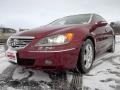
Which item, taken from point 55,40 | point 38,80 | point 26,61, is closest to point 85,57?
point 55,40

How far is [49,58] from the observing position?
332 cm

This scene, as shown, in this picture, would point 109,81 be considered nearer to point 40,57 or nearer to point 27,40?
point 40,57

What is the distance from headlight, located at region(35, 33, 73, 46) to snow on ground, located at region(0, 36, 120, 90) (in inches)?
25.4

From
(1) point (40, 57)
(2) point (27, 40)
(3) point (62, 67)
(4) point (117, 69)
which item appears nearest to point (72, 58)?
(3) point (62, 67)

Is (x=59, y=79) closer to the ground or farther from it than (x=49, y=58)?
closer to the ground

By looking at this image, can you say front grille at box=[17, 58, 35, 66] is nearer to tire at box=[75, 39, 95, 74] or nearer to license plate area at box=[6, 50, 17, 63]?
license plate area at box=[6, 50, 17, 63]

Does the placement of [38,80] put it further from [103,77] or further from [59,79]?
[103,77]

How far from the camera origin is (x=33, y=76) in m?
3.81

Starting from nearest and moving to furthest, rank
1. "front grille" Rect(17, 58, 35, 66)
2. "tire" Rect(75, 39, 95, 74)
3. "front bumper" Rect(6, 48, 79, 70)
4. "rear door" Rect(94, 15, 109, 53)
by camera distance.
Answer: "front bumper" Rect(6, 48, 79, 70) → "front grille" Rect(17, 58, 35, 66) → "tire" Rect(75, 39, 95, 74) → "rear door" Rect(94, 15, 109, 53)

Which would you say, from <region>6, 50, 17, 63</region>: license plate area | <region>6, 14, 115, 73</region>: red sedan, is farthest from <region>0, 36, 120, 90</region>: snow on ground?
<region>6, 50, 17, 63</region>: license plate area

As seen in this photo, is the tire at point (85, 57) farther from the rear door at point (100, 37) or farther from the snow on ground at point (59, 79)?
the rear door at point (100, 37)

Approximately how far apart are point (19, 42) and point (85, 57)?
125 cm

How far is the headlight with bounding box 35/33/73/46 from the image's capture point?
3.41 meters

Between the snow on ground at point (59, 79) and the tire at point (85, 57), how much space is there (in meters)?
0.12
